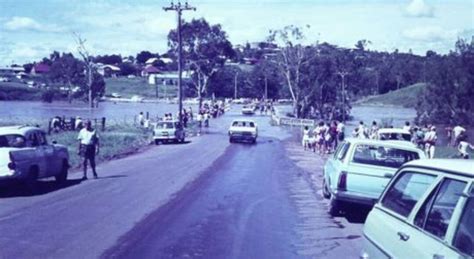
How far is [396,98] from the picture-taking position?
132625 mm

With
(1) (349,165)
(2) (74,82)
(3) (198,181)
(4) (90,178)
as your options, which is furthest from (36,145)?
(2) (74,82)

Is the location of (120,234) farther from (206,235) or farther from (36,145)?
(36,145)

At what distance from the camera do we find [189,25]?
283ft

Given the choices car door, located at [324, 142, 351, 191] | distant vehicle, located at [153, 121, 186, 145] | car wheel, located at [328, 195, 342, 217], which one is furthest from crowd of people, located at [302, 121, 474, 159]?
car wheel, located at [328, 195, 342, 217]

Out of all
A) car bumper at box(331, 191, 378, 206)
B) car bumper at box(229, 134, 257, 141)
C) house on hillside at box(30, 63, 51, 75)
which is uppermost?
house on hillside at box(30, 63, 51, 75)

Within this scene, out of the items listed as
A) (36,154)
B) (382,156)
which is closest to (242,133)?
(36,154)

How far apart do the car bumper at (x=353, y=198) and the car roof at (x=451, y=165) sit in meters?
7.49

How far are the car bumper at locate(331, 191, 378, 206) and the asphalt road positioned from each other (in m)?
0.48

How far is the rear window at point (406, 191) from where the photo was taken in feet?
19.9

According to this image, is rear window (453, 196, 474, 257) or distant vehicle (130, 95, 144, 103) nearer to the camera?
rear window (453, 196, 474, 257)

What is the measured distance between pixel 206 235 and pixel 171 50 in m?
79.7

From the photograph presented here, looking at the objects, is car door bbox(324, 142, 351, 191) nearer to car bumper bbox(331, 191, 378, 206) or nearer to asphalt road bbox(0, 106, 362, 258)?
car bumper bbox(331, 191, 378, 206)

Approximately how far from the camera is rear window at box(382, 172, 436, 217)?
6.06 m

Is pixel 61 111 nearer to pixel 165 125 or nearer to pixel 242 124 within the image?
pixel 242 124
